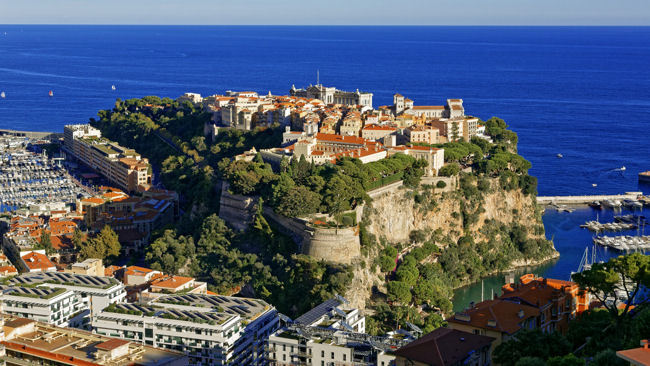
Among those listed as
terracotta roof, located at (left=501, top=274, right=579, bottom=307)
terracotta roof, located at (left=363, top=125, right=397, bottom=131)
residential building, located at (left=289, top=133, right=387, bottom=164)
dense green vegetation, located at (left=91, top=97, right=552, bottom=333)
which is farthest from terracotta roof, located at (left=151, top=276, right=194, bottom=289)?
terracotta roof, located at (left=363, top=125, right=397, bottom=131)

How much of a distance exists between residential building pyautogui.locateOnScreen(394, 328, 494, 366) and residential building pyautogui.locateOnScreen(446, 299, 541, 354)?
2.21 feet

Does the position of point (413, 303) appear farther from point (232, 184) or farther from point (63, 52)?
point (63, 52)

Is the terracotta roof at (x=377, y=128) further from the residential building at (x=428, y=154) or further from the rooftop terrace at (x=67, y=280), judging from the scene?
the rooftop terrace at (x=67, y=280)

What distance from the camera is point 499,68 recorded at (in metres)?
128

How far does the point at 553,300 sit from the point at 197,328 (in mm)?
9196

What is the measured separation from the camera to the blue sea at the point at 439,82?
63031 millimetres

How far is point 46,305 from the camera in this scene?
25688 millimetres

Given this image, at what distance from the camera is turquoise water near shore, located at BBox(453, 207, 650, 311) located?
36.4m

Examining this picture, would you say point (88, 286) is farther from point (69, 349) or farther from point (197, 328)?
point (69, 349)

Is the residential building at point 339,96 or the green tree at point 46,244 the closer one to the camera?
the green tree at point 46,244

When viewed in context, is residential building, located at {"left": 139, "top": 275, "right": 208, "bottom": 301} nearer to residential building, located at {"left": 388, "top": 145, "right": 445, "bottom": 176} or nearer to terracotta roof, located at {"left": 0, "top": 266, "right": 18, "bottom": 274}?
terracotta roof, located at {"left": 0, "top": 266, "right": 18, "bottom": 274}

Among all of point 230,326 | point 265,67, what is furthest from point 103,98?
point 230,326

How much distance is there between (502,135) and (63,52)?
12766 cm

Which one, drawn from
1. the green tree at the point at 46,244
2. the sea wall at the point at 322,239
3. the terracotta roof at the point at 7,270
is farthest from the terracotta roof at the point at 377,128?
the terracotta roof at the point at 7,270
